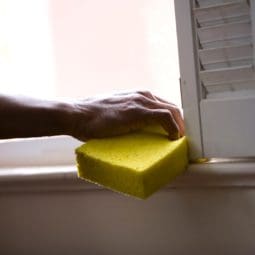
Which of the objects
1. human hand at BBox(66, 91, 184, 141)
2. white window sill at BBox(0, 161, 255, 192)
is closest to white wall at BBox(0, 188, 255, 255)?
white window sill at BBox(0, 161, 255, 192)

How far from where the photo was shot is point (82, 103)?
66 cm

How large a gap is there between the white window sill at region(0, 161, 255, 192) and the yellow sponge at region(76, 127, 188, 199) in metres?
0.04

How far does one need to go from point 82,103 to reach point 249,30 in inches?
11.1

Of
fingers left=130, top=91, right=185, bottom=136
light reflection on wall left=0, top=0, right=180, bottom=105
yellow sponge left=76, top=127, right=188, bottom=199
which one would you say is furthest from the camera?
light reflection on wall left=0, top=0, right=180, bottom=105

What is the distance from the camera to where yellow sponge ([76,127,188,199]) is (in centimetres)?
54

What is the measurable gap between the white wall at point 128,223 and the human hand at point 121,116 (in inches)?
5.3

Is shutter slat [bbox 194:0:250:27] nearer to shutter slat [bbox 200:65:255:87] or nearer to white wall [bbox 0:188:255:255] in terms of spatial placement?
shutter slat [bbox 200:65:255:87]

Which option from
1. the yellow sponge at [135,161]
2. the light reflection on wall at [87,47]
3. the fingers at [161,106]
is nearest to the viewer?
the yellow sponge at [135,161]

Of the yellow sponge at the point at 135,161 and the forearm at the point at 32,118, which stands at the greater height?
the forearm at the point at 32,118

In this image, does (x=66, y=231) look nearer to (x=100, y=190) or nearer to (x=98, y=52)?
(x=100, y=190)

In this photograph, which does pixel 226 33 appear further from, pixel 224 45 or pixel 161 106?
pixel 161 106

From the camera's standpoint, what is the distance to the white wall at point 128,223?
2.17 feet

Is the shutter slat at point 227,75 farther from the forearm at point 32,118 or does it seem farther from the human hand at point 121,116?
the forearm at point 32,118

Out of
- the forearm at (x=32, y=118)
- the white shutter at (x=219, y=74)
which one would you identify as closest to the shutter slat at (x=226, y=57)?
the white shutter at (x=219, y=74)
